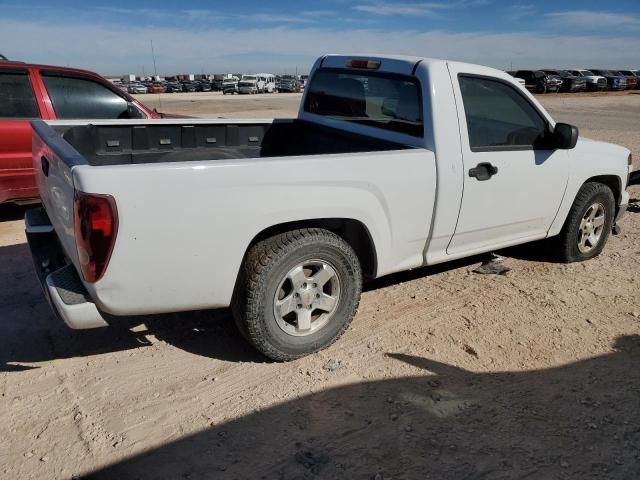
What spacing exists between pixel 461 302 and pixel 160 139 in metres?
2.75

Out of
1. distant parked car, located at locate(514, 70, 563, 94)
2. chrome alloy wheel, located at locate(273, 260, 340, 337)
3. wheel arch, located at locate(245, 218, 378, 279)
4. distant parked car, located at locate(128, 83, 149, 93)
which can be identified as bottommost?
chrome alloy wheel, located at locate(273, 260, 340, 337)

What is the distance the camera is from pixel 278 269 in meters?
3.11

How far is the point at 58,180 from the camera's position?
2971mm

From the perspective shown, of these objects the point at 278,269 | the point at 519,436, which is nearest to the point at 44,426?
the point at 278,269

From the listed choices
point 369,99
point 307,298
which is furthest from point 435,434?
point 369,99

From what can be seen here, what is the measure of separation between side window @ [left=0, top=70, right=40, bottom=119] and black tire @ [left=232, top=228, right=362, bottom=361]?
4.19 metres

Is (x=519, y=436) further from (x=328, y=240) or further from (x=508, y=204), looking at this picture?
(x=508, y=204)

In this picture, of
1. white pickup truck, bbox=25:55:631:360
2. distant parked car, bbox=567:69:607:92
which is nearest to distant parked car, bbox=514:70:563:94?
distant parked car, bbox=567:69:607:92

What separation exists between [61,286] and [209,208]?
35.0 inches

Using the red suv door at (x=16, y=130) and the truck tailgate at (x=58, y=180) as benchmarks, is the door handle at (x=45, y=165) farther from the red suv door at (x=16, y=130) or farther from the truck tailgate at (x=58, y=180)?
Answer: the red suv door at (x=16, y=130)

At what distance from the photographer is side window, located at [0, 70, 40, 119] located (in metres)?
5.83

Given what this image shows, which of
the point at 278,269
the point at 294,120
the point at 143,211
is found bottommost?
the point at 278,269

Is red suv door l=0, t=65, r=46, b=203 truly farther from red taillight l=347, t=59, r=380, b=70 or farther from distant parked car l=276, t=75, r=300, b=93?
distant parked car l=276, t=75, r=300, b=93

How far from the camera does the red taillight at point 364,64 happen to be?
4172 millimetres
